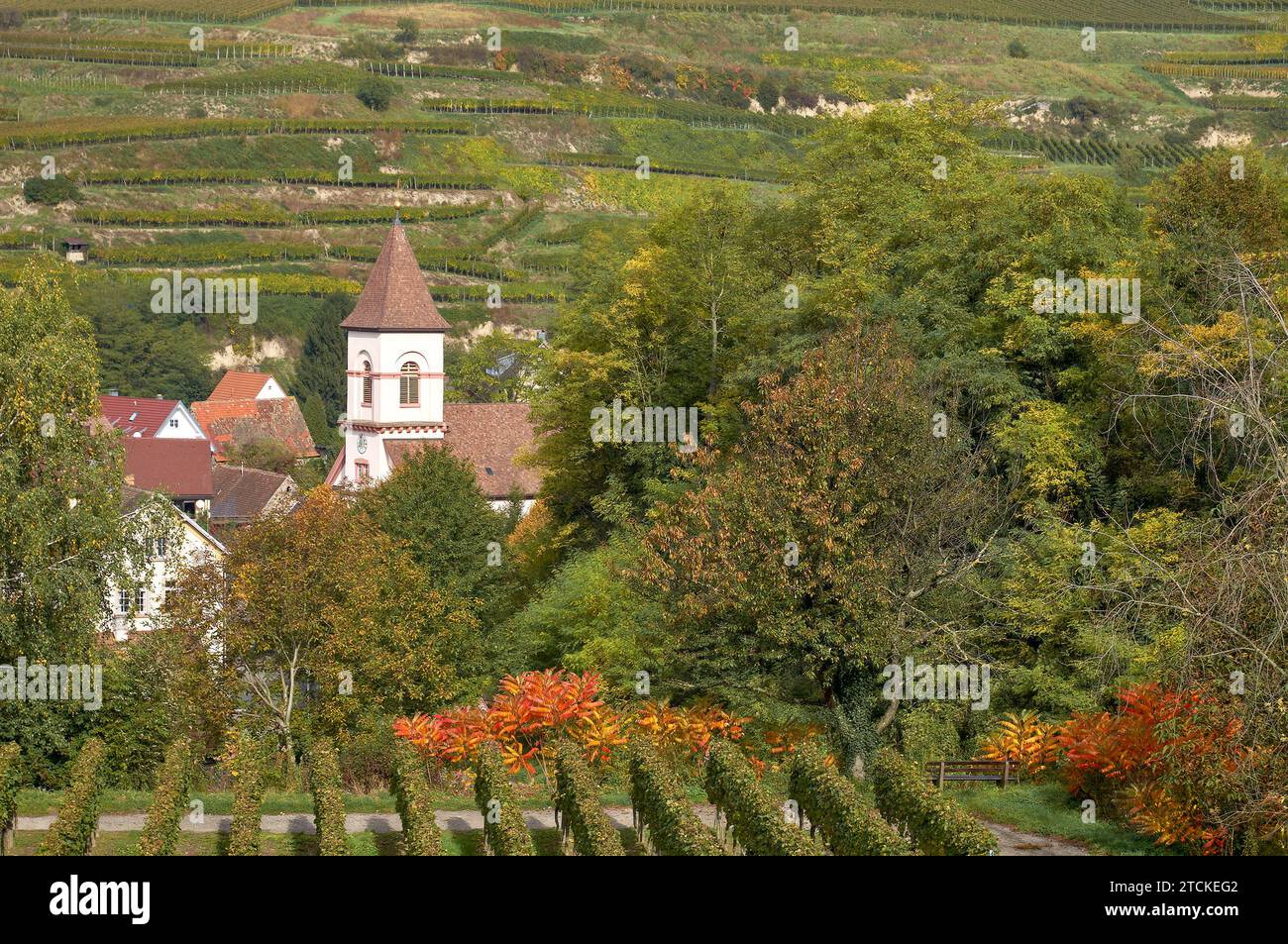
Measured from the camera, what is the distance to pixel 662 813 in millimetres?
23812

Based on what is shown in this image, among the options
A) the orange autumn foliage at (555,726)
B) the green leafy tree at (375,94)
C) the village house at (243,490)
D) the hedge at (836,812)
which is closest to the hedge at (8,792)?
the orange autumn foliage at (555,726)

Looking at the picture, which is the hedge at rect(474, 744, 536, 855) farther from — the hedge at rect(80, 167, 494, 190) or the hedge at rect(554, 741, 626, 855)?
the hedge at rect(80, 167, 494, 190)

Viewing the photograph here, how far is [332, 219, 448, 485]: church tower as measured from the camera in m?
84.6

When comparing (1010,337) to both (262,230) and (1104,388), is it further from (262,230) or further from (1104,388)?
(262,230)

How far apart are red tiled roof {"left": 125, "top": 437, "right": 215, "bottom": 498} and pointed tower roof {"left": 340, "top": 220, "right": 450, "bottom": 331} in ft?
32.6

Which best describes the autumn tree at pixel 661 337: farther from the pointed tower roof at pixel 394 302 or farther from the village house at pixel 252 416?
the village house at pixel 252 416

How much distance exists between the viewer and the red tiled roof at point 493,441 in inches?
3445

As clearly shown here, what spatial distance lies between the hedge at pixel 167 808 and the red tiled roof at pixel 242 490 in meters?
48.2

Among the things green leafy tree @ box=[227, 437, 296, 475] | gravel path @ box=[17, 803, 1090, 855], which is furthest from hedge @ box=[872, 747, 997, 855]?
green leafy tree @ box=[227, 437, 296, 475]

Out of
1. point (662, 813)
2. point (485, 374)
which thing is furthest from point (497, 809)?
point (485, 374)

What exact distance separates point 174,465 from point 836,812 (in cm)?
5843

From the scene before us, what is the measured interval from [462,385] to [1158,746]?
286ft

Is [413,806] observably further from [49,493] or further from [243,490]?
[243,490]
